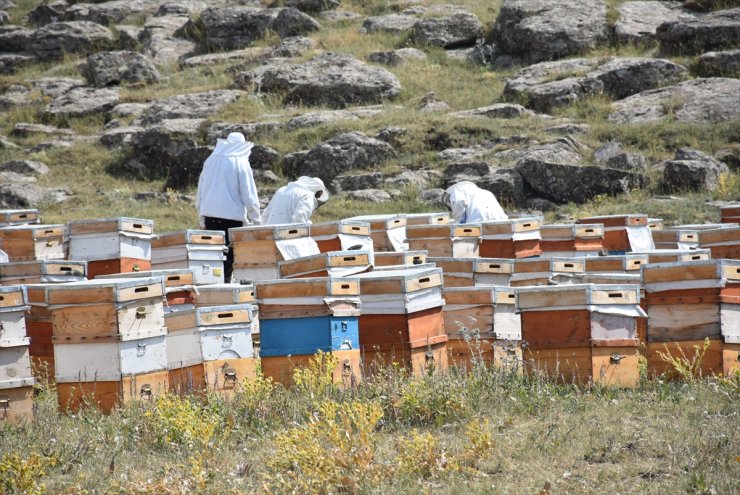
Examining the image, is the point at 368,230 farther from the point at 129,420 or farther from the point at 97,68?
the point at 97,68

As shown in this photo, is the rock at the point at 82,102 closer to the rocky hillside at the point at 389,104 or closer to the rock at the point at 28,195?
the rocky hillside at the point at 389,104

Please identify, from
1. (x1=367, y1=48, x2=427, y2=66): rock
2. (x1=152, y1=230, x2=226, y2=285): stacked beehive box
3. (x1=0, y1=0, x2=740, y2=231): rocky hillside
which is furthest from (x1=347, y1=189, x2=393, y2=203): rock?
(x1=367, y1=48, x2=427, y2=66): rock

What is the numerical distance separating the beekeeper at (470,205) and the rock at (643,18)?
55.4 feet

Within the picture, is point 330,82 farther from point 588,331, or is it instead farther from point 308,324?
point 588,331

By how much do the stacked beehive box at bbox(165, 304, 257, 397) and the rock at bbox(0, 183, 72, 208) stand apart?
14.8m

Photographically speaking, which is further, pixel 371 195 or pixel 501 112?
pixel 501 112

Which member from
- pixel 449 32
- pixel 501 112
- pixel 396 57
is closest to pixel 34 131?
pixel 396 57

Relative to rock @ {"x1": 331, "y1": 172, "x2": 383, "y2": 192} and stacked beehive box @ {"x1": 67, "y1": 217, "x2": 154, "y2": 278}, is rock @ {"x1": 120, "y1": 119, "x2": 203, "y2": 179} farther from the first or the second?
stacked beehive box @ {"x1": 67, "y1": 217, "x2": 154, "y2": 278}

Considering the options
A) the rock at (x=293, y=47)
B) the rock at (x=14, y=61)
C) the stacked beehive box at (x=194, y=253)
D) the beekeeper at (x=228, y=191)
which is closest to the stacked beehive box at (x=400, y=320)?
the stacked beehive box at (x=194, y=253)

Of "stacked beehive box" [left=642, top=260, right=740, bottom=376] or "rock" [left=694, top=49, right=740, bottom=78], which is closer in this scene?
"stacked beehive box" [left=642, top=260, right=740, bottom=376]

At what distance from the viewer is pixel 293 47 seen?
31.0 meters

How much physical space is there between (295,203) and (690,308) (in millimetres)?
6418

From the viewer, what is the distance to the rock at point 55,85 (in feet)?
99.6

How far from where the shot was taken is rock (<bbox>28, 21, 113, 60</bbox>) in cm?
3494
